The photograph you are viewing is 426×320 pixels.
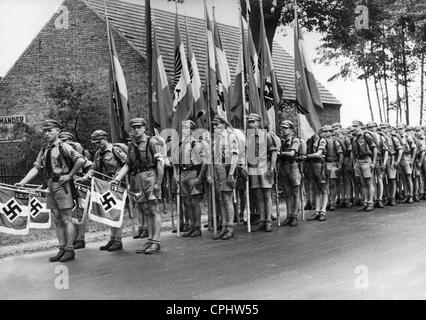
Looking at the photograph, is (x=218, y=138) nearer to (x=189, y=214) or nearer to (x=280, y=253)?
(x=189, y=214)

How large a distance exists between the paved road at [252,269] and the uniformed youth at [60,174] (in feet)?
1.45

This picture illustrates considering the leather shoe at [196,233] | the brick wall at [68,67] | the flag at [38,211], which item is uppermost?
the brick wall at [68,67]

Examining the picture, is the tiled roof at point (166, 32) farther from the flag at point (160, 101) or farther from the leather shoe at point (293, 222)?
the leather shoe at point (293, 222)

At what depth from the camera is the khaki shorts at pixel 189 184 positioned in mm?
10250

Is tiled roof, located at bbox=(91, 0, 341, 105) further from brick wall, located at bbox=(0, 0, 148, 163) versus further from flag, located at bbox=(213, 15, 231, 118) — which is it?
flag, located at bbox=(213, 15, 231, 118)

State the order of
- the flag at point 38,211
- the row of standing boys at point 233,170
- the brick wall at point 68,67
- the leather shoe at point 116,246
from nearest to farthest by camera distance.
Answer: the row of standing boys at point 233,170 → the flag at point 38,211 → the leather shoe at point 116,246 → the brick wall at point 68,67

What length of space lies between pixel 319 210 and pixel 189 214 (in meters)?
3.19

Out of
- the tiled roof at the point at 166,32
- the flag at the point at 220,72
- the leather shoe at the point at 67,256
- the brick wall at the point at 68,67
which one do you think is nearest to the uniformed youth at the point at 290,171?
the flag at the point at 220,72

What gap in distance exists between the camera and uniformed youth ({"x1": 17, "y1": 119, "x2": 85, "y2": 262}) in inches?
324

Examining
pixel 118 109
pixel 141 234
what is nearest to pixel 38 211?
pixel 141 234

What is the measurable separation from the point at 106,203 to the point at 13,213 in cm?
140

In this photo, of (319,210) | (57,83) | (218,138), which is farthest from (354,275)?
(57,83)

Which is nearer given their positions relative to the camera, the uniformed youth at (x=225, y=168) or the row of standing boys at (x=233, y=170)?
the row of standing boys at (x=233, y=170)
